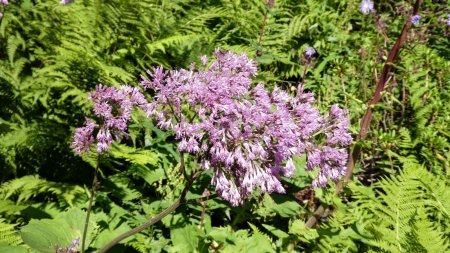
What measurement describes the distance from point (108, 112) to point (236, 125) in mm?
547

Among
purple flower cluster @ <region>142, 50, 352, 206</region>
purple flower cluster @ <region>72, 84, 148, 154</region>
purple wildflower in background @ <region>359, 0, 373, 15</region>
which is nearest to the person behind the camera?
purple flower cluster @ <region>142, 50, 352, 206</region>

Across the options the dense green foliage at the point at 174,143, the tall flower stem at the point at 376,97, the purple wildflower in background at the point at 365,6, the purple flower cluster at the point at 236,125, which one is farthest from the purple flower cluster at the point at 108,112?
the purple wildflower in background at the point at 365,6

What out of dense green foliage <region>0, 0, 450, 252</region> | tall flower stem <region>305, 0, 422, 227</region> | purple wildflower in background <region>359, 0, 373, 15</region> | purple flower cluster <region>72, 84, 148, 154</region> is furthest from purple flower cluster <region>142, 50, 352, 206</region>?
purple wildflower in background <region>359, 0, 373, 15</region>

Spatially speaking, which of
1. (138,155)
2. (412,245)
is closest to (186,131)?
(138,155)

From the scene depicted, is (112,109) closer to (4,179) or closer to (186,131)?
(186,131)

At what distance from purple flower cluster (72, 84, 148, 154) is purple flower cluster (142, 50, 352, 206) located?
97 millimetres

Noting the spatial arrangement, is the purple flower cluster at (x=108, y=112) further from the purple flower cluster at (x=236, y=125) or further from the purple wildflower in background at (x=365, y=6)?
the purple wildflower in background at (x=365, y=6)

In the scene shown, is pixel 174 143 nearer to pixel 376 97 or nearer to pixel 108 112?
pixel 108 112

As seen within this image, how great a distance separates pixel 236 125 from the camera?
1.51m

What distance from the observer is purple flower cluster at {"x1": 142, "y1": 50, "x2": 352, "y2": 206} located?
150 centimetres

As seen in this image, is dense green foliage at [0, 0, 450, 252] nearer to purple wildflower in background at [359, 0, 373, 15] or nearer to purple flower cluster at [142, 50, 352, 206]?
purple wildflower in background at [359, 0, 373, 15]

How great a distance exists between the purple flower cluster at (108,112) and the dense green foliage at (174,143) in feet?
1.58

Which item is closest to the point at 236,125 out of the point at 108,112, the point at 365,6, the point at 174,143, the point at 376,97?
the point at 108,112

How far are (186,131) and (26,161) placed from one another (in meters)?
1.89
